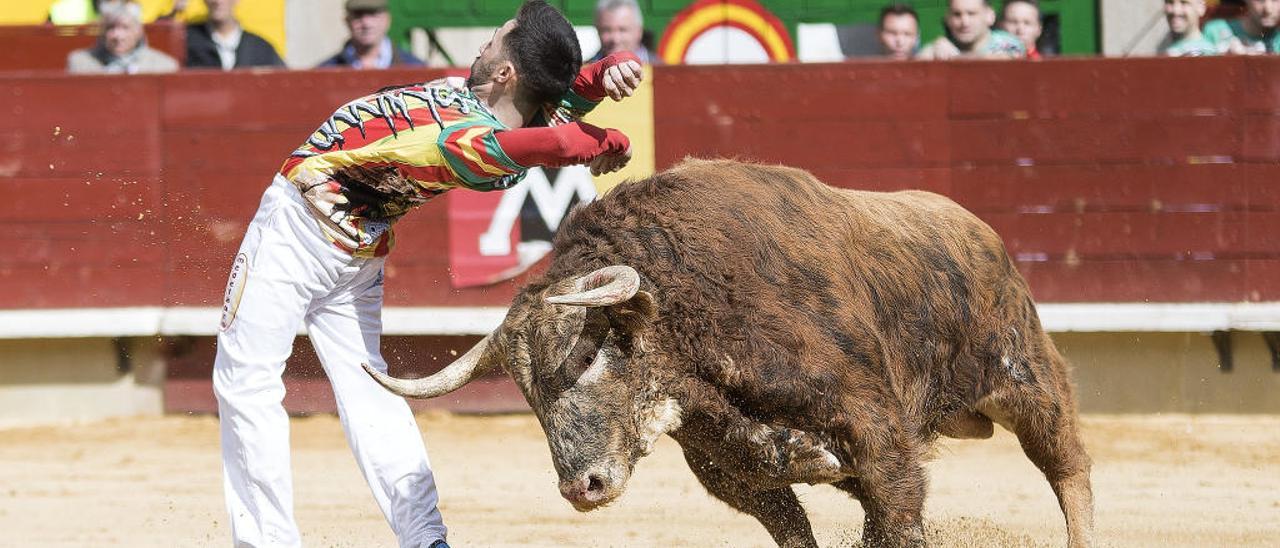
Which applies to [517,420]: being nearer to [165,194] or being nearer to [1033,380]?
[165,194]

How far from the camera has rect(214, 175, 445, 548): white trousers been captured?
3463mm

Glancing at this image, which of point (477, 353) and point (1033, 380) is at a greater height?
point (477, 353)

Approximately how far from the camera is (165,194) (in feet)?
23.2

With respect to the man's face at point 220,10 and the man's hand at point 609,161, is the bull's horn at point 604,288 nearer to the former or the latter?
the man's hand at point 609,161

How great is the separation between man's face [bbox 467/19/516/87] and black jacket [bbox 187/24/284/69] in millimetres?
4119

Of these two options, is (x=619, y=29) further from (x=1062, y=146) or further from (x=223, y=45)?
(x=1062, y=146)

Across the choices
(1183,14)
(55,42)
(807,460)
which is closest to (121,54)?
(55,42)

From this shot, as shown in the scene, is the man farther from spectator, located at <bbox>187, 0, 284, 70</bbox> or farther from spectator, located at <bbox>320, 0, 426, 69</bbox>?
spectator, located at <bbox>187, 0, 284, 70</bbox>

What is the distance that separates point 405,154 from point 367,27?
402 cm

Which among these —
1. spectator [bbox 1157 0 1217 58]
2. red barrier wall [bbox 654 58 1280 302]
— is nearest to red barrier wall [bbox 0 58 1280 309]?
red barrier wall [bbox 654 58 1280 302]

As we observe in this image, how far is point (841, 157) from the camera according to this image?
6.96m

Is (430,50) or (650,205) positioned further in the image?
(430,50)

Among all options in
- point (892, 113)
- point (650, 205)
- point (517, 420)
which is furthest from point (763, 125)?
point (650, 205)

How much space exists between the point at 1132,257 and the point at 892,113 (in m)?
1.17
